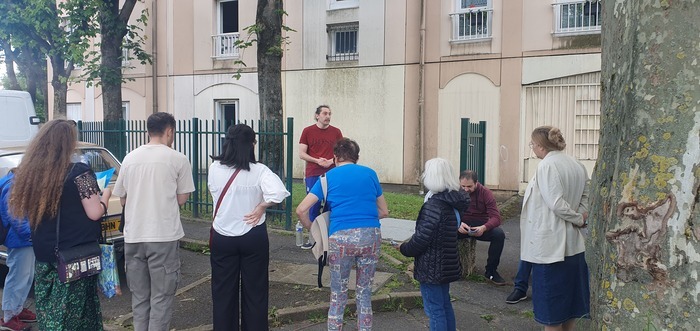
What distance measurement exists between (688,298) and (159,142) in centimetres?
366

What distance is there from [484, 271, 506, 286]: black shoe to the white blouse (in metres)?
3.10

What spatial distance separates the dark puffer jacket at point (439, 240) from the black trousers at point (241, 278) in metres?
1.18

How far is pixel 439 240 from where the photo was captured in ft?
13.6

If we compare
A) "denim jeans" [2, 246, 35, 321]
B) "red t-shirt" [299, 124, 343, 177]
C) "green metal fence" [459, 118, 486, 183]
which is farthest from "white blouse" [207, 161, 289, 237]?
"green metal fence" [459, 118, 486, 183]

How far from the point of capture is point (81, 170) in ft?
12.7

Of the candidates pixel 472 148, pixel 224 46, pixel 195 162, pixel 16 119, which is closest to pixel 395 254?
pixel 472 148

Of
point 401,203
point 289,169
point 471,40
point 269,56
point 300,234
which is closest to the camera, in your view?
point 300,234

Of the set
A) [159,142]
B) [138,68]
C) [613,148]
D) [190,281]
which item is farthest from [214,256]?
[138,68]

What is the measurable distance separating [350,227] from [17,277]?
3.00 m

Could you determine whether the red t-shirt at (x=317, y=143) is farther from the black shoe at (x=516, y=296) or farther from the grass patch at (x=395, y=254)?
the black shoe at (x=516, y=296)

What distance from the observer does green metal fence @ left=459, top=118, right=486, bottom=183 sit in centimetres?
804

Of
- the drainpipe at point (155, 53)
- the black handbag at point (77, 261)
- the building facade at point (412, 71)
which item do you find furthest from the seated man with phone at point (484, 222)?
the drainpipe at point (155, 53)

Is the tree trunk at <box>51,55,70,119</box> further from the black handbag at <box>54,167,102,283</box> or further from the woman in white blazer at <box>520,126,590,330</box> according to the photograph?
the woman in white blazer at <box>520,126,590,330</box>

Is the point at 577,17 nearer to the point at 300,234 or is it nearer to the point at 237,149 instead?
the point at 300,234
